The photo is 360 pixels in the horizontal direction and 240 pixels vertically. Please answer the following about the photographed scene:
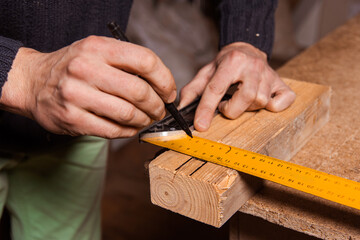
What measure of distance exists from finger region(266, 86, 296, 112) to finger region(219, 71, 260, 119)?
0.18 feet

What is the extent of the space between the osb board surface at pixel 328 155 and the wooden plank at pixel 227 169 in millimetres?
39

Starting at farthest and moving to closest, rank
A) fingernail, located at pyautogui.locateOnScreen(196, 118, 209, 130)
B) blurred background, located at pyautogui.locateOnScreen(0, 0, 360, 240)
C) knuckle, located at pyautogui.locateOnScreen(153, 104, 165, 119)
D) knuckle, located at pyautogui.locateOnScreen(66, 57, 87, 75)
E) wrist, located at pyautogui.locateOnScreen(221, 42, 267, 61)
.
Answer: blurred background, located at pyautogui.locateOnScreen(0, 0, 360, 240), wrist, located at pyautogui.locateOnScreen(221, 42, 267, 61), fingernail, located at pyautogui.locateOnScreen(196, 118, 209, 130), knuckle, located at pyautogui.locateOnScreen(153, 104, 165, 119), knuckle, located at pyautogui.locateOnScreen(66, 57, 87, 75)

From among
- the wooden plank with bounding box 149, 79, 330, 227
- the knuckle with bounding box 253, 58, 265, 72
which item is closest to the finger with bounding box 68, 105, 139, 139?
the wooden plank with bounding box 149, 79, 330, 227

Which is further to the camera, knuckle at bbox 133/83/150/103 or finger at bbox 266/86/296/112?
finger at bbox 266/86/296/112

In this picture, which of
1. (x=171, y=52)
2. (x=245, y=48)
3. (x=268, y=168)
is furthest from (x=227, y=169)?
(x=171, y=52)

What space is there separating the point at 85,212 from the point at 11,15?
742 millimetres

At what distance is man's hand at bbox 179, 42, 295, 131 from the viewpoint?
1070 millimetres

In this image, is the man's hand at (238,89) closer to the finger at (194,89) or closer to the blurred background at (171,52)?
the finger at (194,89)

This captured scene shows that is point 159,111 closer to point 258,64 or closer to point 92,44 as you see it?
point 92,44

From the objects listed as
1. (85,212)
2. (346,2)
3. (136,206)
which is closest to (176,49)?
(136,206)

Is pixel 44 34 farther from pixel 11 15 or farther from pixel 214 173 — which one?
pixel 214 173

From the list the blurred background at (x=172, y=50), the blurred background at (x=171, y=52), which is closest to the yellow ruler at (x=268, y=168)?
the blurred background at (x=171, y=52)

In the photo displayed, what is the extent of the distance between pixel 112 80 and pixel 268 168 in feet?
1.19

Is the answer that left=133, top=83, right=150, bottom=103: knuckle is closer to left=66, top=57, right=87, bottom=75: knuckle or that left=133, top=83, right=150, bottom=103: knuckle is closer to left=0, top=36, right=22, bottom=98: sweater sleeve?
left=66, top=57, right=87, bottom=75: knuckle
